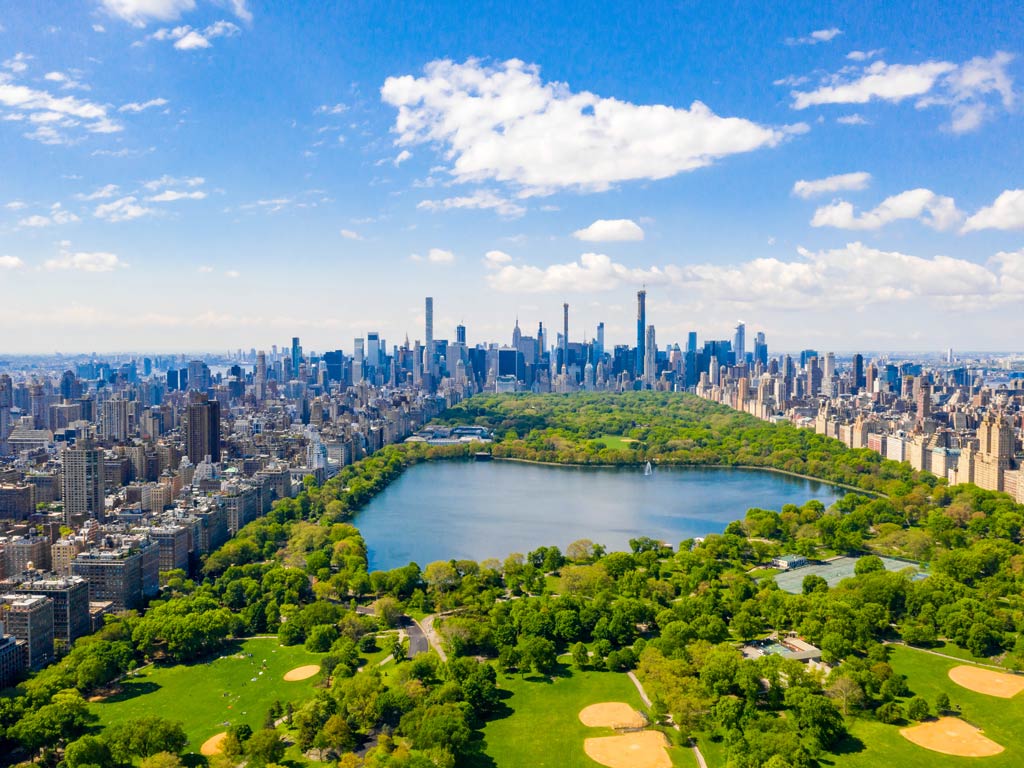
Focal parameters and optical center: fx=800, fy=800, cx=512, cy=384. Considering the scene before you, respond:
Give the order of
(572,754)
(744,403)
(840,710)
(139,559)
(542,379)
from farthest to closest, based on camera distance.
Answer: (542,379) → (744,403) → (139,559) → (840,710) → (572,754)

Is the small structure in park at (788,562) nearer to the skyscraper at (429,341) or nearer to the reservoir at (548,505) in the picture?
the reservoir at (548,505)

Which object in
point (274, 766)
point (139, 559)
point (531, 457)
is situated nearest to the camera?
point (274, 766)

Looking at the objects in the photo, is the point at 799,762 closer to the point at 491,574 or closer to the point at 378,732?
the point at 378,732

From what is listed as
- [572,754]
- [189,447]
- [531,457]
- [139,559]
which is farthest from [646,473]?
[572,754]

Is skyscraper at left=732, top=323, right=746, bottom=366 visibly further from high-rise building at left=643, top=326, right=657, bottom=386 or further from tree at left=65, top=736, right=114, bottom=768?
tree at left=65, top=736, right=114, bottom=768

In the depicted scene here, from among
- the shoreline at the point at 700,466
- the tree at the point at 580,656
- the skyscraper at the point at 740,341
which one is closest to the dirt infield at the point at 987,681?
the tree at the point at 580,656

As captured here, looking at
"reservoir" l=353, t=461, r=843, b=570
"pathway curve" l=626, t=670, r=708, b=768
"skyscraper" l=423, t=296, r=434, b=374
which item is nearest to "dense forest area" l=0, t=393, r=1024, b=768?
"pathway curve" l=626, t=670, r=708, b=768
